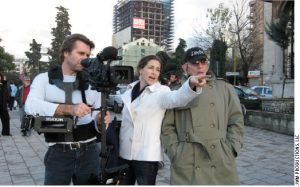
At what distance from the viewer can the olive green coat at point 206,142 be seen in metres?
2.94

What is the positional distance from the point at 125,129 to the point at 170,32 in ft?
215

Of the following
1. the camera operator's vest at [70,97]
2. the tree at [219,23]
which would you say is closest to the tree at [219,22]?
the tree at [219,23]

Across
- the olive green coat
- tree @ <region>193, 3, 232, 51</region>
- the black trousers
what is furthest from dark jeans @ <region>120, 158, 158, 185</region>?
tree @ <region>193, 3, 232, 51</region>

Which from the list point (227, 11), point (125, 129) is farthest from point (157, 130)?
point (227, 11)

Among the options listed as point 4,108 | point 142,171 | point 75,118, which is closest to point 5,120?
point 4,108

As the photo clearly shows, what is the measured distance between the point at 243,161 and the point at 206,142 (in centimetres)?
526

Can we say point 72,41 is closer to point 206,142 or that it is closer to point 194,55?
point 194,55

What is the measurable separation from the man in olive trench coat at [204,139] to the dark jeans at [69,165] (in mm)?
602

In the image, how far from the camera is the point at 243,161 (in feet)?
25.9

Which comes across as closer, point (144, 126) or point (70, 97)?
point (70, 97)

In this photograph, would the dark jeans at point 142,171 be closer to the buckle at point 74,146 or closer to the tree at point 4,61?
the buckle at point 74,146

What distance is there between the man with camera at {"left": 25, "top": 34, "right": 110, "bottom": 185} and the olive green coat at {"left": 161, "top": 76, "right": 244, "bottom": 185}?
2.03 ft

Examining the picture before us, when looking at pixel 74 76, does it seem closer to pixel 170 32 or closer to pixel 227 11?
pixel 227 11

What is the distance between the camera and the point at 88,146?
307cm
